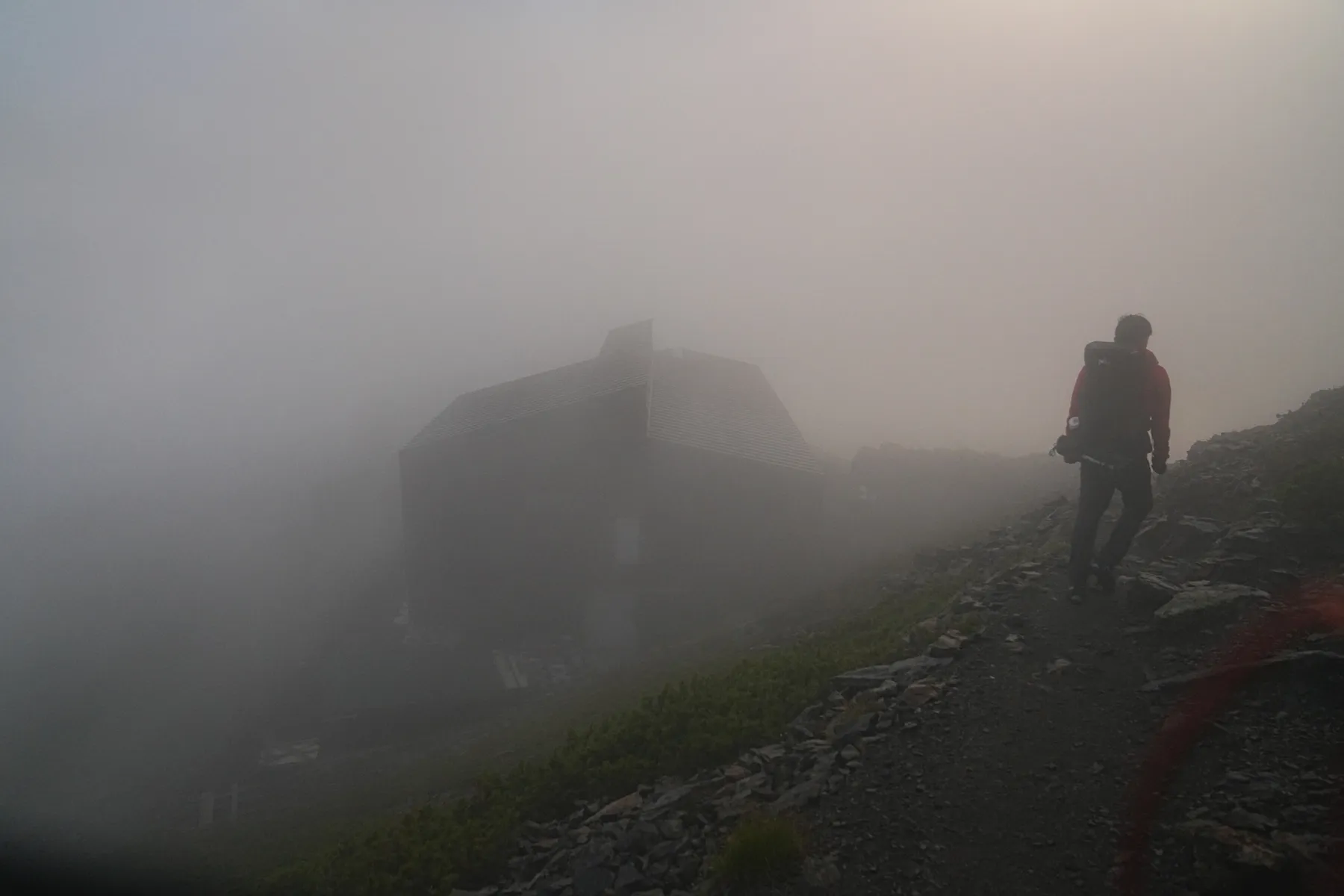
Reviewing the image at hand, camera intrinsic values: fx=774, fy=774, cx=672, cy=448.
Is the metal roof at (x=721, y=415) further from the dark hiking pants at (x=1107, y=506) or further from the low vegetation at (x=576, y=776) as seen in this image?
the dark hiking pants at (x=1107, y=506)

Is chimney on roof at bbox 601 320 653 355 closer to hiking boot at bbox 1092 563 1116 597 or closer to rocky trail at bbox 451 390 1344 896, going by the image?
hiking boot at bbox 1092 563 1116 597

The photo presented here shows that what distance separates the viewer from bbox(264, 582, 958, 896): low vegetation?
6.31 m

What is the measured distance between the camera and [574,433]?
22.3m

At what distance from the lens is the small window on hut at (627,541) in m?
21.5

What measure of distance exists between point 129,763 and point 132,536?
77.0ft

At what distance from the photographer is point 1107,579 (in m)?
7.67

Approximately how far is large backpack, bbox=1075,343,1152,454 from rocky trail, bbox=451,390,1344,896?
4.43ft

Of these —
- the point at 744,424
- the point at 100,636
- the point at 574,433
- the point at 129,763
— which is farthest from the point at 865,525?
the point at 100,636

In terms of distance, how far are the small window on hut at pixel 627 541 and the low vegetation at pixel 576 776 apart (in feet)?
43.1

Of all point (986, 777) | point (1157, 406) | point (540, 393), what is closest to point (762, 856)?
point (986, 777)

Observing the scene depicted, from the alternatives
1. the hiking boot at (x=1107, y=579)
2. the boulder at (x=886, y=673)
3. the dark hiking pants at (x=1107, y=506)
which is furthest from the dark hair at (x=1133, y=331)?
the boulder at (x=886, y=673)

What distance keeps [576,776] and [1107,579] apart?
548 centimetres

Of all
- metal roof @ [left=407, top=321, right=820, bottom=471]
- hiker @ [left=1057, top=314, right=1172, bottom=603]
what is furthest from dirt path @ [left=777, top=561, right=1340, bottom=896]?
metal roof @ [left=407, top=321, right=820, bottom=471]

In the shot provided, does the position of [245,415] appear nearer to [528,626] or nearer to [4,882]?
[528,626]
